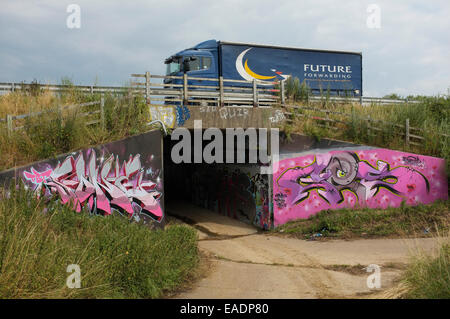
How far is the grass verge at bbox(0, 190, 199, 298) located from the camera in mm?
5285

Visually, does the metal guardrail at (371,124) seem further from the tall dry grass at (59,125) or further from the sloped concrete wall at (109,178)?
the tall dry grass at (59,125)

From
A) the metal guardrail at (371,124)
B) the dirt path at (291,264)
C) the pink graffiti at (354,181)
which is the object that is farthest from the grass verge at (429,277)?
the metal guardrail at (371,124)

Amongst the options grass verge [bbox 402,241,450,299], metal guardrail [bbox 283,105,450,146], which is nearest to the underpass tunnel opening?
metal guardrail [bbox 283,105,450,146]

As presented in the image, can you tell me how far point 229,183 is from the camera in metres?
18.2

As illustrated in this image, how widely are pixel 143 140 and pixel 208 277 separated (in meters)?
5.80

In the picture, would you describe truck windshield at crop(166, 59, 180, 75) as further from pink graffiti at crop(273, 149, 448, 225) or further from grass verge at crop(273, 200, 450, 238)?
grass verge at crop(273, 200, 450, 238)

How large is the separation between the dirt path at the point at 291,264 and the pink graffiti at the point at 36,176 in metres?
4.83

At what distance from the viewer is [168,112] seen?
44.4ft

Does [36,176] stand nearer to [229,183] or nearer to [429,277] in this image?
[429,277]

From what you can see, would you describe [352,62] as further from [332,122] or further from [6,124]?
[6,124]

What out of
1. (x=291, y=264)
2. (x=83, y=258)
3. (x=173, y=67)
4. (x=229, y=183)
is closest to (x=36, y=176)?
(x=83, y=258)

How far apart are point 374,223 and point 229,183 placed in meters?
6.77

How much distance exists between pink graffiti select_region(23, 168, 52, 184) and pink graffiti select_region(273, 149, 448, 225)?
801cm
